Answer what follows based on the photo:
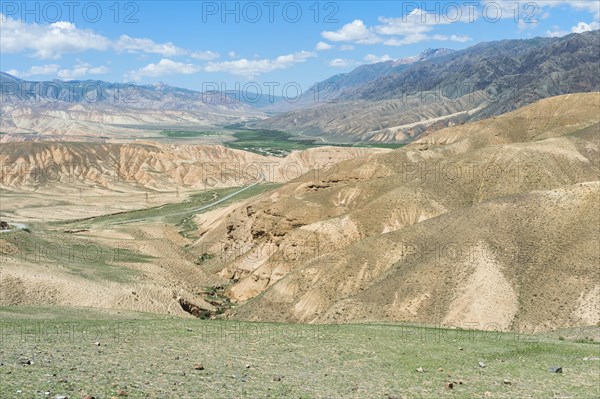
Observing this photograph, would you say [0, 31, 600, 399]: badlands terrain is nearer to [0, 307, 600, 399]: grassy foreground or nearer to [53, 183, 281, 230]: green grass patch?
[0, 307, 600, 399]: grassy foreground

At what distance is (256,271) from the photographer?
183ft

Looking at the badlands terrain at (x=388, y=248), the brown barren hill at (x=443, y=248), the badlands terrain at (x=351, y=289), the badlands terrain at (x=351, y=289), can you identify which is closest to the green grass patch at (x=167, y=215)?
the badlands terrain at (x=388, y=248)

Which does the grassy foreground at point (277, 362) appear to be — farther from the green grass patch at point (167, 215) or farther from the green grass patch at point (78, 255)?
the green grass patch at point (167, 215)

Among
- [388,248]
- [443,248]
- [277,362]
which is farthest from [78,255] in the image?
[277,362]


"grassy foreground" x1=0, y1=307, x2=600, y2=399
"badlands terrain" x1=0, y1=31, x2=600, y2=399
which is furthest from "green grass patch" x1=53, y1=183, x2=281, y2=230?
"grassy foreground" x1=0, y1=307, x2=600, y2=399

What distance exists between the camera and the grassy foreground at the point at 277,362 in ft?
50.8

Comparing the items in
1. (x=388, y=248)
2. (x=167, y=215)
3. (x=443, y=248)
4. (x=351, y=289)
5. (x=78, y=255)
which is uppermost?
(x=443, y=248)

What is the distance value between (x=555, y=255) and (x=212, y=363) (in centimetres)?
2821

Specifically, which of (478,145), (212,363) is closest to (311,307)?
(212,363)

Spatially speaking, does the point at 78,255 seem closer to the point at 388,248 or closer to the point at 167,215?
the point at 388,248

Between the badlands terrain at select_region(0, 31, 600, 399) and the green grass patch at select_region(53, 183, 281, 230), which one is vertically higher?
the badlands terrain at select_region(0, 31, 600, 399)

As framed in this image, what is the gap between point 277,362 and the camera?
65.0 ft

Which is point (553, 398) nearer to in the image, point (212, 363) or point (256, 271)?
point (212, 363)

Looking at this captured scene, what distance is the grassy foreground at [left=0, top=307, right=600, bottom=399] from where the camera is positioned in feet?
50.8
